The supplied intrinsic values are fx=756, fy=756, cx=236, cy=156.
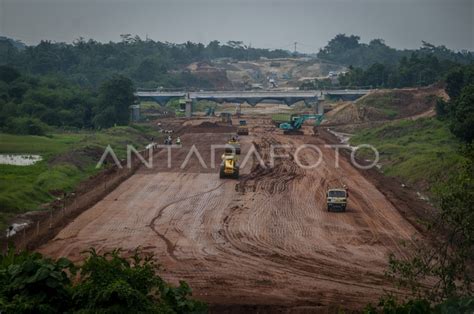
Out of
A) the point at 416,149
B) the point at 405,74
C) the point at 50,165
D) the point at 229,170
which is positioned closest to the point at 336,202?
the point at 229,170

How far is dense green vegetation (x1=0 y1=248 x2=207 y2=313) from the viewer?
1588cm

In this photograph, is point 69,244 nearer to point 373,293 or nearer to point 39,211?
point 39,211

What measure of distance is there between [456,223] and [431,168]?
117 ft

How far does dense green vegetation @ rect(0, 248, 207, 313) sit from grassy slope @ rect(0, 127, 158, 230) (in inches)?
880

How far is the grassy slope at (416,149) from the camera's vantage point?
54.3 m

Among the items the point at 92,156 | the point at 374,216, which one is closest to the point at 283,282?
the point at 374,216

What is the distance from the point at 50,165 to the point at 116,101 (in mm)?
42907

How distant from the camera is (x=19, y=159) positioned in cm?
6281

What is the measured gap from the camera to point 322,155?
72750 millimetres

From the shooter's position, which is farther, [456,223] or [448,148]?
[448,148]

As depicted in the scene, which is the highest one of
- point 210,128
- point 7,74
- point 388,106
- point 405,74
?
point 405,74

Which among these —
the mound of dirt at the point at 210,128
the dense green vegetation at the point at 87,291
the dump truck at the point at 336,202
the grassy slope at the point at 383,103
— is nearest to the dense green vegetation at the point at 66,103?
the mound of dirt at the point at 210,128

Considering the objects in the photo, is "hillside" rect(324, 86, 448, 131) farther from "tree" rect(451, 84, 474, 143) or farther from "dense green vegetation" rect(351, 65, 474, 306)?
"tree" rect(451, 84, 474, 143)

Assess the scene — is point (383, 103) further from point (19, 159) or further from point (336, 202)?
point (336, 202)
